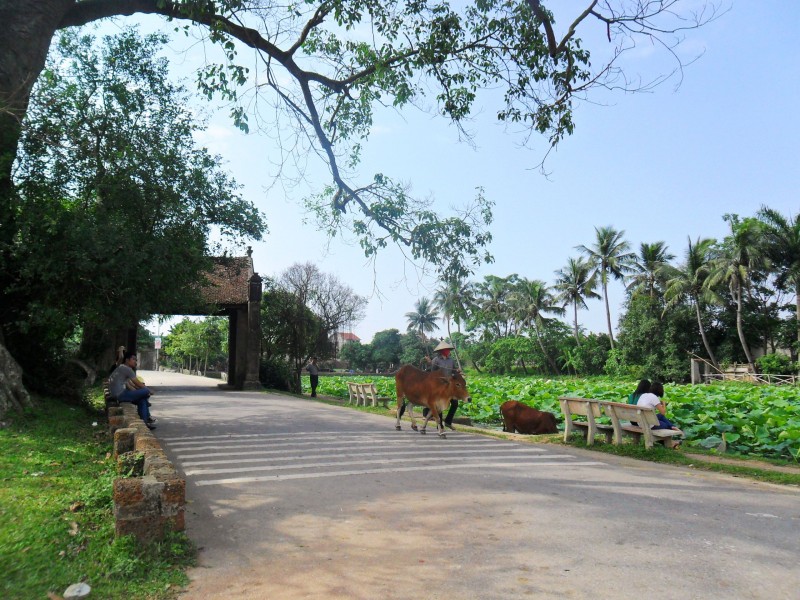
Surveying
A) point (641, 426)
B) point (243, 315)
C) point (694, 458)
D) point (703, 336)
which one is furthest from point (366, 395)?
point (703, 336)

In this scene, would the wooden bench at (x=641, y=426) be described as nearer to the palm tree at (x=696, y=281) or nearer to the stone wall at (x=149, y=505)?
the stone wall at (x=149, y=505)

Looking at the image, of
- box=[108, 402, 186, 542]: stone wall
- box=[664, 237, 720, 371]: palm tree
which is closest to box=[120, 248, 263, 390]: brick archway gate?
box=[108, 402, 186, 542]: stone wall

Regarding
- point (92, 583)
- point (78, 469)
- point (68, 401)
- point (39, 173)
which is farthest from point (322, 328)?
point (92, 583)

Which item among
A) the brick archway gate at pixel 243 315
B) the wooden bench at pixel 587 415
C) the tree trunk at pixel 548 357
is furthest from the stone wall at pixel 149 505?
the tree trunk at pixel 548 357

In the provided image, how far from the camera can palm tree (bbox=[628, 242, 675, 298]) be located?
45.8 meters

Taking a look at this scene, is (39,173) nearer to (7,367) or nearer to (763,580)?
(7,367)

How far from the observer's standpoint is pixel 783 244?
36.3m

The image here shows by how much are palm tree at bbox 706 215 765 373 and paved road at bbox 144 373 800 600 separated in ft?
109

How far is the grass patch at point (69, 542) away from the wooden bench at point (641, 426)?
7.36 metres

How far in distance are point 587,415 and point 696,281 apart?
113 feet

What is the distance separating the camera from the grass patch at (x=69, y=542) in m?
3.43

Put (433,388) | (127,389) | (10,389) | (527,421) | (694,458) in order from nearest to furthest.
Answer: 1. (10,389)
2. (694,458)
3. (127,389)
4. (433,388)
5. (527,421)

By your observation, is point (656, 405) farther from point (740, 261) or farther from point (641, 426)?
point (740, 261)

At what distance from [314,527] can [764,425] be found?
991cm
